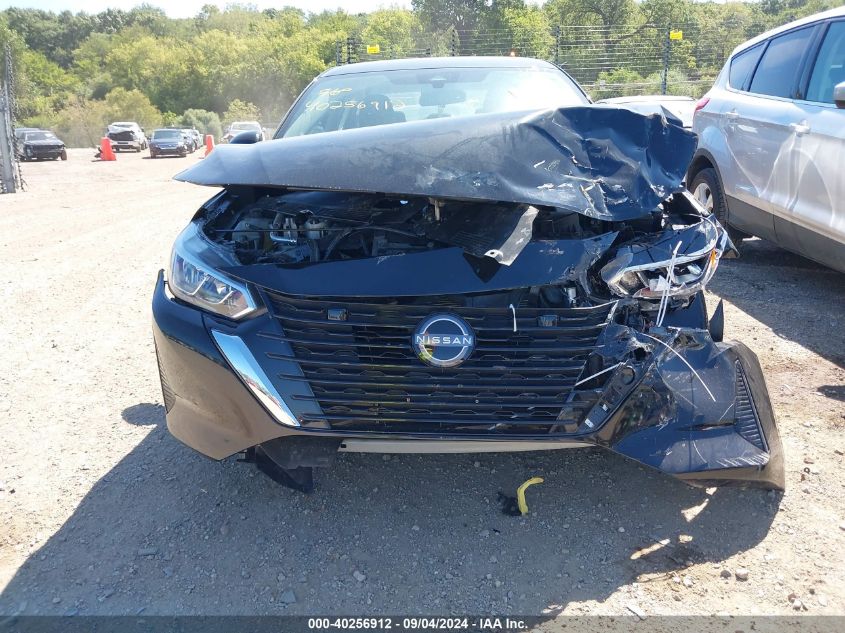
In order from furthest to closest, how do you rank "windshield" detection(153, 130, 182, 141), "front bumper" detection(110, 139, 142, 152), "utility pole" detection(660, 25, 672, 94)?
"front bumper" detection(110, 139, 142, 152) → "windshield" detection(153, 130, 182, 141) → "utility pole" detection(660, 25, 672, 94)

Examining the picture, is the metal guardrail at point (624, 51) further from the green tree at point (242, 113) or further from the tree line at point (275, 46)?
the green tree at point (242, 113)

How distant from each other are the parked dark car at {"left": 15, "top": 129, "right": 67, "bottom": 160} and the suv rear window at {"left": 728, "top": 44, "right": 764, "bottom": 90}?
28938 millimetres

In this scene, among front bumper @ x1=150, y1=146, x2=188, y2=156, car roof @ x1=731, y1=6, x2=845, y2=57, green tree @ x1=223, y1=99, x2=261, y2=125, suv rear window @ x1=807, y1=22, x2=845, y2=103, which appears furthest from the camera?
green tree @ x1=223, y1=99, x2=261, y2=125

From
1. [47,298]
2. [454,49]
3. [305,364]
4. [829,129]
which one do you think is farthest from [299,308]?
[454,49]

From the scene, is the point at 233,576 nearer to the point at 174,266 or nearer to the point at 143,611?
the point at 143,611

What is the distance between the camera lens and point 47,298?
18.5 ft

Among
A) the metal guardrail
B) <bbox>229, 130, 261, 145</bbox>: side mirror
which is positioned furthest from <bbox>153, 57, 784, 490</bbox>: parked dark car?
the metal guardrail

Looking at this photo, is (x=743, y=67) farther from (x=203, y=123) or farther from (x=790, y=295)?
(x=203, y=123)

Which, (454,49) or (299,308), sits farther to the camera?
(454,49)

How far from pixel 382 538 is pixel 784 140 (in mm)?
4116

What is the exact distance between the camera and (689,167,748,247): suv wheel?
5.72m

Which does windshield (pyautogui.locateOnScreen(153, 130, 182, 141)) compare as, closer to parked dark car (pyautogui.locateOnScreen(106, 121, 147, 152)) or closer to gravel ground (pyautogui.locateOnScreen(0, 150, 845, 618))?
parked dark car (pyautogui.locateOnScreen(106, 121, 147, 152))

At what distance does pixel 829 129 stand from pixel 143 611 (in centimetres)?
462

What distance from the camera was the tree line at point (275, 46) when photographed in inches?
942
